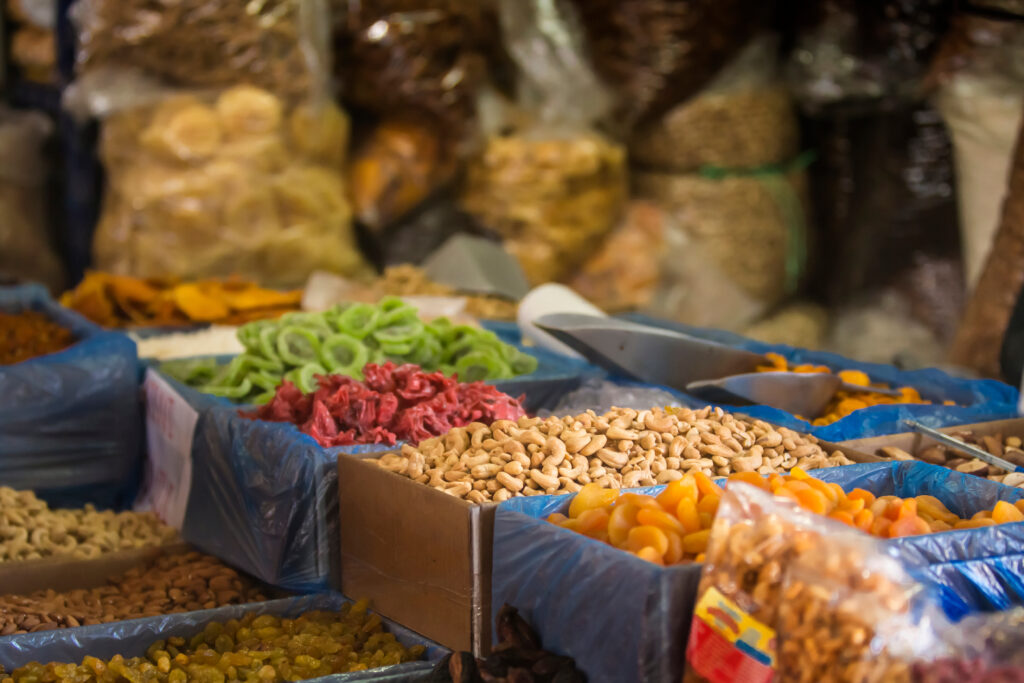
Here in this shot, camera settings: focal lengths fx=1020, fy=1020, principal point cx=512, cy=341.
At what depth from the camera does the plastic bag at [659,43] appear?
3.57 metres

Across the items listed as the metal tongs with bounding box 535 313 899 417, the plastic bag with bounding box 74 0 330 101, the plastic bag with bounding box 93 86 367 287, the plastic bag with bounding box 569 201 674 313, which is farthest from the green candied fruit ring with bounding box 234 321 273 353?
the plastic bag with bounding box 569 201 674 313

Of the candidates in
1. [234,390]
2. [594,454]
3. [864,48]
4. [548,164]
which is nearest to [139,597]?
[234,390]

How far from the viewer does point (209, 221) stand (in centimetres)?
331

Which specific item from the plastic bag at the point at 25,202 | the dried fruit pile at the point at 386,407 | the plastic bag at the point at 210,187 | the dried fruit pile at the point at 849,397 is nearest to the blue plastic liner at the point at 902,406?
the dried fruit pile at the point at 849,397

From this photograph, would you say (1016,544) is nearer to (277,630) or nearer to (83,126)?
(277,630)

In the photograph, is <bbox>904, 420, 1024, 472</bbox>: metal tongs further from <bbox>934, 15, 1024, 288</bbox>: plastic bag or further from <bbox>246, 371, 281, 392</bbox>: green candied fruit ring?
<bbox>934, 15, 1024, 288</bbox>: plastic bag

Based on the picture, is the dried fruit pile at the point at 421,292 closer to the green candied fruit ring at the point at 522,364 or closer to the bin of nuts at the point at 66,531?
the green candied fruit ring at the point at 522,364

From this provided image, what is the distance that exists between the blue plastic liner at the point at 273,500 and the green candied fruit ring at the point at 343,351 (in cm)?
29

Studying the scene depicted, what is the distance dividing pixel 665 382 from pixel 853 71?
2.08 metres

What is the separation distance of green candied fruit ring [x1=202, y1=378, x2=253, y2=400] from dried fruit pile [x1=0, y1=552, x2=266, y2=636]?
0.33m

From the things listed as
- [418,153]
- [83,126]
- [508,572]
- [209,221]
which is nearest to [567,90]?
[418,153]

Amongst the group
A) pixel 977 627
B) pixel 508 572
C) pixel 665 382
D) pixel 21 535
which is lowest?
pixel 21 535

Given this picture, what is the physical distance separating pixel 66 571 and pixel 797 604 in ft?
4.37

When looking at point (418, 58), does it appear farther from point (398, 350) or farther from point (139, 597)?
point (139, 597)
